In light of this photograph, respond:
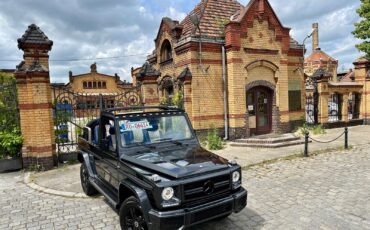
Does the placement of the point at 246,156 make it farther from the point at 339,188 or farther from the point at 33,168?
the point at 33,168

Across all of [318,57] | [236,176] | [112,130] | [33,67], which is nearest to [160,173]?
[236,176]

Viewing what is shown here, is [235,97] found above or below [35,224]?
above

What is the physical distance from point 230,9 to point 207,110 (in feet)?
19.8

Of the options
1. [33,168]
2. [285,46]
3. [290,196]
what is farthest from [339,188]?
[285,46]

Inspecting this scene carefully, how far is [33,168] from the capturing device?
819 centimetres

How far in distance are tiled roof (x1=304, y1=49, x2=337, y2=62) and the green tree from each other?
19.7 m

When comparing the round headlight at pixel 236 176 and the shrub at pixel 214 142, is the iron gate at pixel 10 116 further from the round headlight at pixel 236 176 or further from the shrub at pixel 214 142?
the round headlight at pixel 236 176

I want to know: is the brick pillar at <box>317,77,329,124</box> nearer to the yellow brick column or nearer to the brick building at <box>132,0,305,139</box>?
the yellow brick column

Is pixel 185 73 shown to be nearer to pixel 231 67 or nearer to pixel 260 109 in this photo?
pixel 231 67

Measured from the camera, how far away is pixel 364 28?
16.8 metres

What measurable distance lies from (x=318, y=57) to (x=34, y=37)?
36.8 m

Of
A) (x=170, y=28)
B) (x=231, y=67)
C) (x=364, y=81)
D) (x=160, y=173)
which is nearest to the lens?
(x=160, y=173)

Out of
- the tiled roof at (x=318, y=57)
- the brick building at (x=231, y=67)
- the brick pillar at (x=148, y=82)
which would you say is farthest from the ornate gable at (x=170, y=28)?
the tiled roof at (x=318, y=57)

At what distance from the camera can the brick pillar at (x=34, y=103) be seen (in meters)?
8.05
